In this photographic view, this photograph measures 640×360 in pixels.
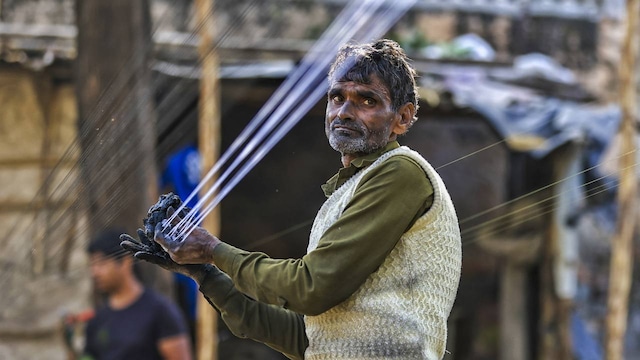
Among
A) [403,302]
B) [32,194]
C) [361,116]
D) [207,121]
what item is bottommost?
[403,302]

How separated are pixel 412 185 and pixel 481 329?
790cm

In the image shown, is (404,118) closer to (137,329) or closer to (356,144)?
(356,144)

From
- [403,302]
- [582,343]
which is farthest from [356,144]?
[582,343]

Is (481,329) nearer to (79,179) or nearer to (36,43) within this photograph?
(36,43)

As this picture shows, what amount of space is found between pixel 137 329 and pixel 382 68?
3.45 m

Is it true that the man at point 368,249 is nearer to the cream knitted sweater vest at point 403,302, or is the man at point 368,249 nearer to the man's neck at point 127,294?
the cream knitted sweater vest at point 403,302

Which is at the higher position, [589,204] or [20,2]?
[20,2]

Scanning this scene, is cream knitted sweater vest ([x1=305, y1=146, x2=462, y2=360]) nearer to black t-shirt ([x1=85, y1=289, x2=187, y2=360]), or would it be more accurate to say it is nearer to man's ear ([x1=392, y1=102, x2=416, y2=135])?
man's ear ([x1=392, y1=102, x2=416, y2=135])

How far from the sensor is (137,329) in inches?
237

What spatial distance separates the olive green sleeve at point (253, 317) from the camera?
125 inches

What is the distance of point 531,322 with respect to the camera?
9.73m

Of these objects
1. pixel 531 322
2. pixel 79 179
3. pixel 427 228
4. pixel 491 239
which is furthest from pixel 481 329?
pixel 427 228

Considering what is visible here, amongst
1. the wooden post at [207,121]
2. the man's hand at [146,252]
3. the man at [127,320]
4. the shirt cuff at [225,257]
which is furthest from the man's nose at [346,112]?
the wooden post at [207,121]

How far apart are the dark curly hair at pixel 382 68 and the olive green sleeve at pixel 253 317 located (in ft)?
2.28
